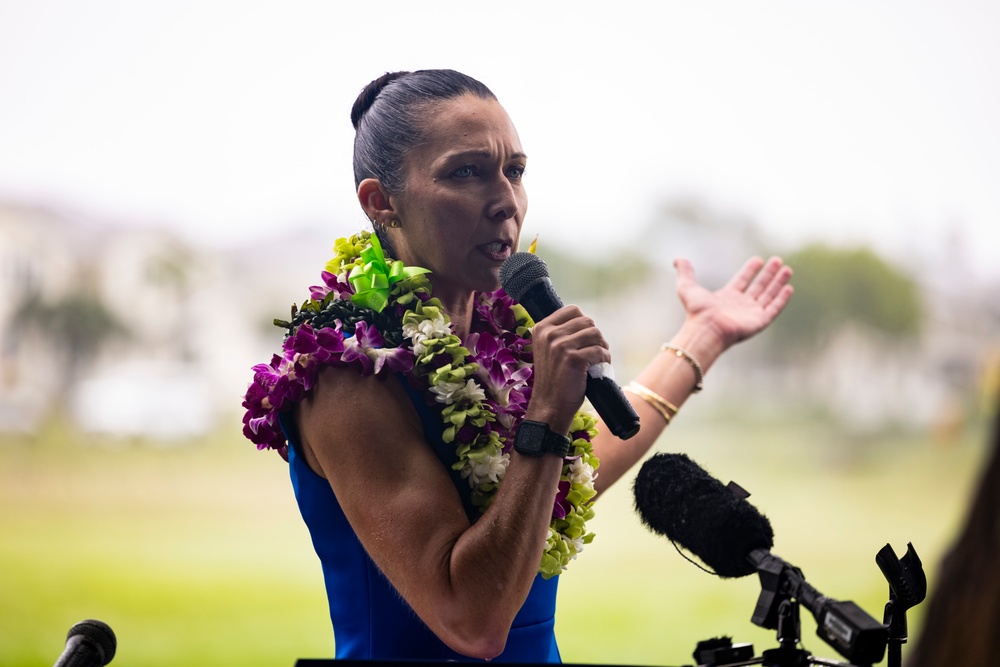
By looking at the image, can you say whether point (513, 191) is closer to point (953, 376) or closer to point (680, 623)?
point (680, 623)

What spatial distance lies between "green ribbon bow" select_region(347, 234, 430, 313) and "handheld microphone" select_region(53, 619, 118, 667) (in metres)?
0.68

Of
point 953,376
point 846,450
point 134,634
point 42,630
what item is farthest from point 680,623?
point 42,630

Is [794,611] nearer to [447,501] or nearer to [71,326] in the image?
[447,501]

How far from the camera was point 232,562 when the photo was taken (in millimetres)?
6273

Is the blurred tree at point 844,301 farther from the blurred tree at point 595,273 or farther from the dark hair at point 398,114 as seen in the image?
the dark hair at point 398,114

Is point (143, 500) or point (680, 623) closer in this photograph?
point (143, 500)

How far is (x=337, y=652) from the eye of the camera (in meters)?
1.83

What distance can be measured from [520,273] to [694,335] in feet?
2.60

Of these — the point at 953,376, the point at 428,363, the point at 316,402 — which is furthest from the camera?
the point at 953,376

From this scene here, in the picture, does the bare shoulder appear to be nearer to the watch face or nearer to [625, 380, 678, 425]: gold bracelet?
the watch face

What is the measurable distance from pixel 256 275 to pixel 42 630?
7.40 feet

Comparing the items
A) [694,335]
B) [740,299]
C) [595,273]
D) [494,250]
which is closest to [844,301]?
[595,273]

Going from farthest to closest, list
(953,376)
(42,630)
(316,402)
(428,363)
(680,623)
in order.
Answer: (953,376), (680,623), (42,630), (428,363), (316,402)

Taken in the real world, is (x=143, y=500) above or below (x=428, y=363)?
above
